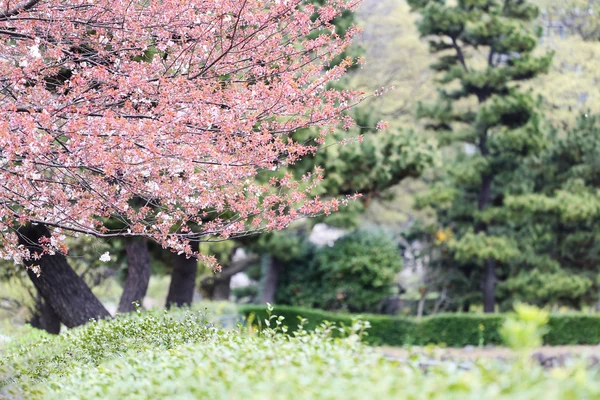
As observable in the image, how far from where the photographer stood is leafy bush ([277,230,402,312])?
67.5 feet

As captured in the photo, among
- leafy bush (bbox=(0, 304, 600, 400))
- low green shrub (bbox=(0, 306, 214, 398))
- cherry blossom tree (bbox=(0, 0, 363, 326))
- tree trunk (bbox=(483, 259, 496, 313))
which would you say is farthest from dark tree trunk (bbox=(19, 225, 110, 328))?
tree trunk (bbox=(483, 259, 496, 313))

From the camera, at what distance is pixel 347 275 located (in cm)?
2109

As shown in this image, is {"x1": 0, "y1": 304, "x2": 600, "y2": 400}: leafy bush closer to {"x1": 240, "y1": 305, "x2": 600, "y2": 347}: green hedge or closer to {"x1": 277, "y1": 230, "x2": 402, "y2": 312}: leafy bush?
{"x1": 240, "y1": 305, "x2": 600, "y2": 347}: green hedge

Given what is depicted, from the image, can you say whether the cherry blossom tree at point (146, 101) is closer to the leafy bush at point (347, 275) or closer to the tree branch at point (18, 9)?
the tree branch at point (18, 9)

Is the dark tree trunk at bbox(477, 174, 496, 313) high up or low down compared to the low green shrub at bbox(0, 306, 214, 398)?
up

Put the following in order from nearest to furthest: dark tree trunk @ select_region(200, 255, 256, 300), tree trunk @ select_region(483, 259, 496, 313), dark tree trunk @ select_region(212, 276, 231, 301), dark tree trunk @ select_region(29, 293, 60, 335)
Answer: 1. dark tree trunk @ select_region(29, 293, 60, 335)
2. tree trunk @ select_region(483, 259, 496, 313)
3. dark tree trunk @ select_region(200, 255, 256, 300)
4. dark tree trunk @ select_region(212, 276, 231, 301)

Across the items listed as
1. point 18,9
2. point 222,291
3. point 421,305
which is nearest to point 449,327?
point 421,305

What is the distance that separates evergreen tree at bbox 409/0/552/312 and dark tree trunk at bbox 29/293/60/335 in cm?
1024

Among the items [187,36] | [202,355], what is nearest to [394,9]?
[187,36]

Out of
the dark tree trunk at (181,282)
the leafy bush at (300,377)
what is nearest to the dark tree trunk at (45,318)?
the dark tree trunk at (181,282)

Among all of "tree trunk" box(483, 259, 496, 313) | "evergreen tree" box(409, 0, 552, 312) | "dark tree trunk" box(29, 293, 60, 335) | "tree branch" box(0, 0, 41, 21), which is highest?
"evergreen tree" box(409, 0, 552, 312)

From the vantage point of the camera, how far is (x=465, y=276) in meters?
21.8

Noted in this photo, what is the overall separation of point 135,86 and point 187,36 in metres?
0.84

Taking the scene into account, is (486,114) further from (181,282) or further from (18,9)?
(18,9)
